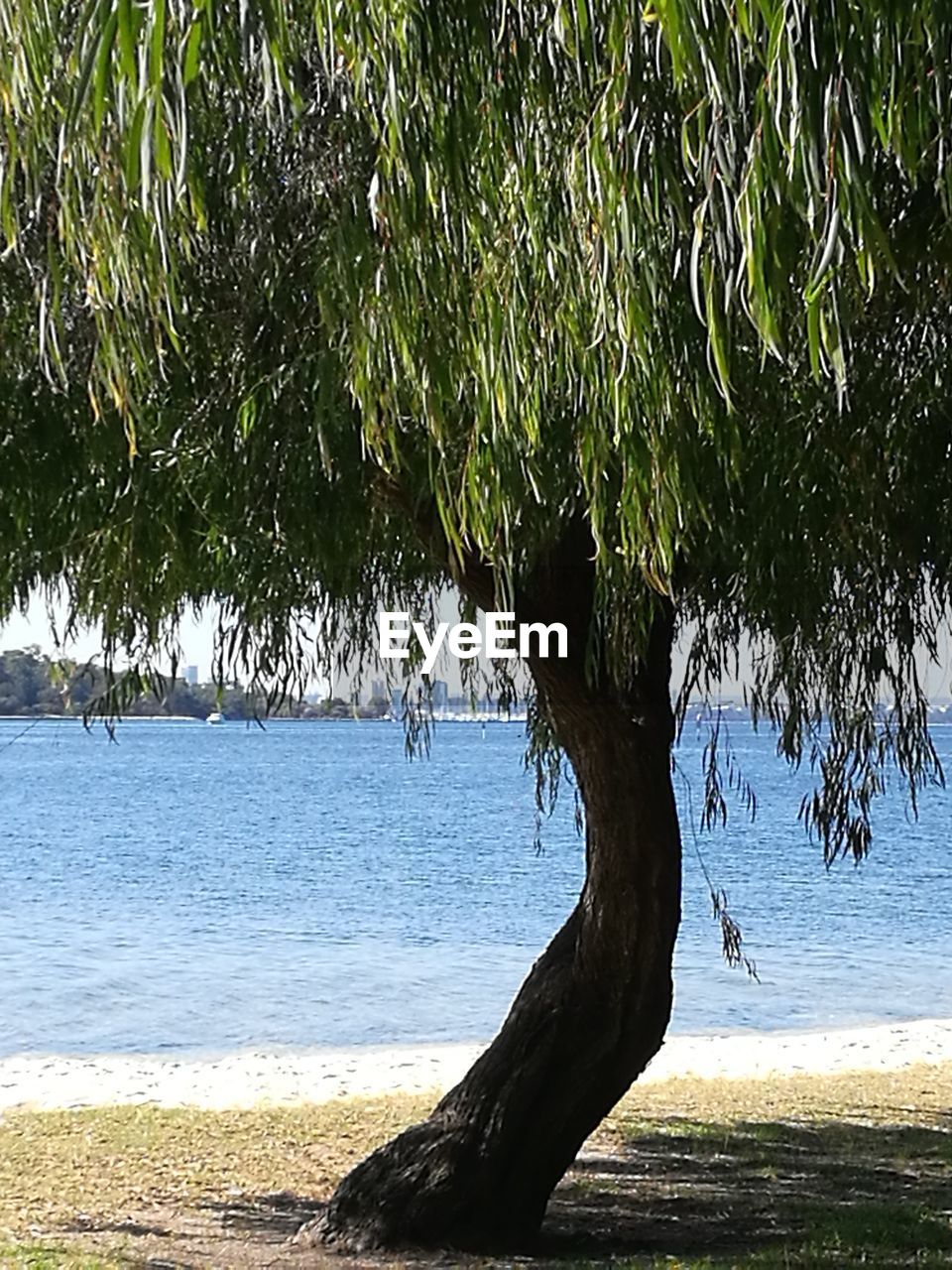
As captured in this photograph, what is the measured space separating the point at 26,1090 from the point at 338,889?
1377cm

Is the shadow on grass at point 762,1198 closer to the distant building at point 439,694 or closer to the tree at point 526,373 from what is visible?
the tree at point 526,373

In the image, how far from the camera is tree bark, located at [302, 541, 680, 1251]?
13.4 ft

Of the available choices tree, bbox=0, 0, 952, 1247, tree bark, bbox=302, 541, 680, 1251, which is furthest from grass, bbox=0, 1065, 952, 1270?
tree, bbox=0, 0, 952, 1247

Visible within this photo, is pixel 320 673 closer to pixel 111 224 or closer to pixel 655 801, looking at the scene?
pixel 655 801

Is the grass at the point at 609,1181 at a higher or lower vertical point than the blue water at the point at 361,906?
higher

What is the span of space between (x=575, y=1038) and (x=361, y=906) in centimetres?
1556

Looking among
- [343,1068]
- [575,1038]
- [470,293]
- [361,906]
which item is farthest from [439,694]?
[361,906]

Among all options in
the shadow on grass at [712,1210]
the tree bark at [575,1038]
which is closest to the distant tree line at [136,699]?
the tree bark at [575,1038]

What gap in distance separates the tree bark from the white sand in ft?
9.55

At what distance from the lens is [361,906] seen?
63.9 ft

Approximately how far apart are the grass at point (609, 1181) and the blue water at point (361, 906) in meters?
1.39

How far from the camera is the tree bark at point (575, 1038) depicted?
4.10 metres

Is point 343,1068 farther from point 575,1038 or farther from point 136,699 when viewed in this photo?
point 136,699

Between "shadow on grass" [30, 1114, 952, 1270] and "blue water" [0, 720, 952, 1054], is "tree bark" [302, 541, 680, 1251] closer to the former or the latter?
"shadow on grass" [30, 1114, 952, 1270]
